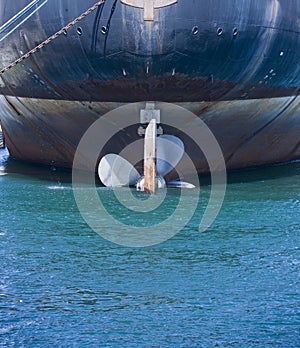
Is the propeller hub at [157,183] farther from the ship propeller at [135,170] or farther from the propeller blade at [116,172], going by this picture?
the propeller blade at [116,172]

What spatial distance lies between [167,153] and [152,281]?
7813 millimetres

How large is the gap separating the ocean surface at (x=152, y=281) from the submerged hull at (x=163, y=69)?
10.3 feet

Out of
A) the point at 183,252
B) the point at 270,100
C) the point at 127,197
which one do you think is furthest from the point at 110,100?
the point at 183,252

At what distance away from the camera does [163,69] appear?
1845 centimetres

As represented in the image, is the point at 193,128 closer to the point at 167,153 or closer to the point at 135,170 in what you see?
the point at 167,153

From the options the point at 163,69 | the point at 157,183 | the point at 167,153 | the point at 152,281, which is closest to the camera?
the point at 152,281

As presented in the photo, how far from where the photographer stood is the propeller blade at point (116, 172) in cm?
1977

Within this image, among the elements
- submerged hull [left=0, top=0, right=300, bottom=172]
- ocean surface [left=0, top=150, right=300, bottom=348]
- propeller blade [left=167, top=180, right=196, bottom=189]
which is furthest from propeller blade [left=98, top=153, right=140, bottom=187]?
ocean surface [left=0, top=150, right=300, bottom=348]

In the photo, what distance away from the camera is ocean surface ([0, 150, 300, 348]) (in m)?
10.2

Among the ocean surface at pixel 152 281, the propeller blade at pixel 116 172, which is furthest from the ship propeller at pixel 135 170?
the ocean surface at pixel 152 281

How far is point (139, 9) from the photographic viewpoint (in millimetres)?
18000

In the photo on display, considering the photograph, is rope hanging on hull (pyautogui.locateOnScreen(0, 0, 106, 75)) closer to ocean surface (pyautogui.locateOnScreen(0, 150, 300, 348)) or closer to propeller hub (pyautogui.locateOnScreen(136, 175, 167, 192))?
ocean surface (pyautogui.locateOnScreen(0, 150, 300, 348))

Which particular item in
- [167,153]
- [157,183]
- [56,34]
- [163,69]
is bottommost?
[157,183]

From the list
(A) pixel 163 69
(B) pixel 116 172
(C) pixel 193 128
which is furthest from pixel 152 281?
(C) pixel 193 128
